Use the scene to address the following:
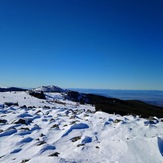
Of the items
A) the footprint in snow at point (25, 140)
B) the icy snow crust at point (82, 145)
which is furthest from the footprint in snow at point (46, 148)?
the footprint in snow at point (25, 140)

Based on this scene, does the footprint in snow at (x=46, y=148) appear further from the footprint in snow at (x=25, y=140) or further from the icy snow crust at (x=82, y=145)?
the footprint in snow at (x=25, y=140)

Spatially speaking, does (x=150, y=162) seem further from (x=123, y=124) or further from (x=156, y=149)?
(x=123, y=124)

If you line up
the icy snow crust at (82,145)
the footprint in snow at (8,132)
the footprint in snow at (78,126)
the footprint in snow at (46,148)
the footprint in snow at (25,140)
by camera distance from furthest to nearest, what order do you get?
the footprint in snow at (78,126), the footprint in snow at (8,132), the footprint in snow at (25,140), the footprint in snow at (46,148), the icy snow crust at (82,145)

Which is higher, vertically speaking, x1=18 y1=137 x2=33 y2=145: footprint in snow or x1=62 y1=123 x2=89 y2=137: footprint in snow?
x1=62 y1=123 x2=89 y2=137: footprint in snow

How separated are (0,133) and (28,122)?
8.59ft

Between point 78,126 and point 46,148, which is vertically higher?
point 78,126

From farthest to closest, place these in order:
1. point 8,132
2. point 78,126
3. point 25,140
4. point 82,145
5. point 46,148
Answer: point 78,126 < point 8,132 < point 25,140 < point 82,145 < point 46,148

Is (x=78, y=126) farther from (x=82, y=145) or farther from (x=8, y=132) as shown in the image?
(x=8, y=132)

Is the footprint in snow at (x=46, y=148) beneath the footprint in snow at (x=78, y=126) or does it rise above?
beneath

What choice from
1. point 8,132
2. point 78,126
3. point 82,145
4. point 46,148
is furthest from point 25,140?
point 78,126

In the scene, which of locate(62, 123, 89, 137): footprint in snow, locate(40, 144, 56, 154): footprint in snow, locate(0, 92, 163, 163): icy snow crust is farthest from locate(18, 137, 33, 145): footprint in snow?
locate(62, 123, 89, 137): footprint in snow

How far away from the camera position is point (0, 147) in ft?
23.1

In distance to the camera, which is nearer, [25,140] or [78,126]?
[25,140]

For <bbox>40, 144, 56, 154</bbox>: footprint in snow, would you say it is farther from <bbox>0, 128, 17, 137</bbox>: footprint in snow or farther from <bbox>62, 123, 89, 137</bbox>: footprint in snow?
<bbox>0, 128, 17, 137</bbox>: footprint in snow
